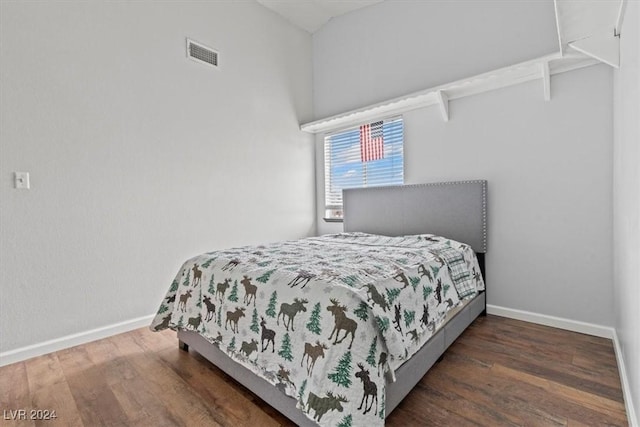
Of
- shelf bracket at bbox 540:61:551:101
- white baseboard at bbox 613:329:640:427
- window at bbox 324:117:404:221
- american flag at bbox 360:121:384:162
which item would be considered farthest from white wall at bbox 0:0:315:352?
white baseboard at bbox 613:329:640:427

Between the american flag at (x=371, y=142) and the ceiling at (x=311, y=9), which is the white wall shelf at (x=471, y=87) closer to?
the american flag at (x=371, y=142)

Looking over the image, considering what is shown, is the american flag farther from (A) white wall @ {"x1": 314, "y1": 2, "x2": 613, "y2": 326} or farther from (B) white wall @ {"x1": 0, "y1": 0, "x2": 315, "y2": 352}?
(B) white wall @ {"x1": 0, "y1": 0, "x2": 315, "y2": 352}

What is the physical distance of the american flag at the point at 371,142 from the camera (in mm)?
3486

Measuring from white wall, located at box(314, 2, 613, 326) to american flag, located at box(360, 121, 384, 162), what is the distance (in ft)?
1.38

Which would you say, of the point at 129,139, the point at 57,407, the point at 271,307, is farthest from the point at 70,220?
the point at 271,307

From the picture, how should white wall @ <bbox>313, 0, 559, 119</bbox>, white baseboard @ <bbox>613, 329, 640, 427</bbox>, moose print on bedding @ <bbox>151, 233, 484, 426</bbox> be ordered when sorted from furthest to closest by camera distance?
white wall @ <bbox>313, 0, 559, 119</bbox> < white baseboard @ <bbox>613, 329, 640, 427</bbox> < moose print on bedding @ <bbox>151, 233, 484, 426</bbox>

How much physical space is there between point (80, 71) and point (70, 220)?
1.14 m

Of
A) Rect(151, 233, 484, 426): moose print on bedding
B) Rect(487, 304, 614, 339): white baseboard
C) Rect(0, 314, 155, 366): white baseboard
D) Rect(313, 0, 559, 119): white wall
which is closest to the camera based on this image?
Rect(151, 233, 484, 426): moose print on bedding

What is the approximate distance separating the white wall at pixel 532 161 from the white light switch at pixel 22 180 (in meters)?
3.22

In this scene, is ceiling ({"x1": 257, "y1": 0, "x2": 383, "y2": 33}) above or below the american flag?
above

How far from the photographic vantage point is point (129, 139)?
8.33 feet

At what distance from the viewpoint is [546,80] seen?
7.57 ft

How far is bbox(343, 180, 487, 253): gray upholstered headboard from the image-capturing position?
2.69 metres

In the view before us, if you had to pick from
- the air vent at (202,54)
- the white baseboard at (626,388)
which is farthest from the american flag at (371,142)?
the white baseboard at (626,388)
